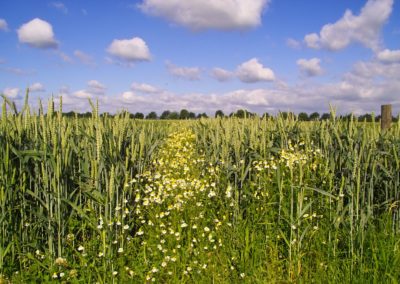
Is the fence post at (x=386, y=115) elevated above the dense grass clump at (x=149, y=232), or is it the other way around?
the fence post at (x=386, y=115)

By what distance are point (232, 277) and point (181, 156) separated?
4451 millimetres

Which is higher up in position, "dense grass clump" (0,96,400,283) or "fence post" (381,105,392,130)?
"fence post" (381,105,392,130)

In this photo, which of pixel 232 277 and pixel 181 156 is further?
pixel 181 156

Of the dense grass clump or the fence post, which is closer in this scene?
the dense grass clump

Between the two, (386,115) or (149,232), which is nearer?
(149,232)

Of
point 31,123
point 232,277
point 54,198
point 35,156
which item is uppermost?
point 31,123

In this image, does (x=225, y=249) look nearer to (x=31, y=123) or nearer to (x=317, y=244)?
(x=317, y=244)

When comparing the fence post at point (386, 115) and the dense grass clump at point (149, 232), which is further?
the fence post at point (386, 115)

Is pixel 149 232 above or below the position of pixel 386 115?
below

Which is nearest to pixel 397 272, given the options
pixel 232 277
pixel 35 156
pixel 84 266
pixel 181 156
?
pixel 232 277

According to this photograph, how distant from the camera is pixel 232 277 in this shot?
3.65 metres

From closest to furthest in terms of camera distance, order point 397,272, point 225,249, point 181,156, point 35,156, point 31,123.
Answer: point 397,272, point 35,156, point 225,249, point 31,123, point 181,156

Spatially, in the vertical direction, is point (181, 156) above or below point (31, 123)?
below

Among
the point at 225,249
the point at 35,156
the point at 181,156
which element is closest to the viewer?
the point at 35,156
